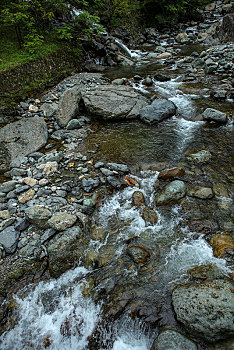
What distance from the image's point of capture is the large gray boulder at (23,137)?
638cm

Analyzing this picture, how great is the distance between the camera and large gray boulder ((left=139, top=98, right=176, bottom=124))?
776cm

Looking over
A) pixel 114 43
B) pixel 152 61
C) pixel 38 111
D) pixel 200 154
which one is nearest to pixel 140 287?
pixel 200 154

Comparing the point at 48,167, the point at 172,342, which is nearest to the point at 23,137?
the point at 48,167

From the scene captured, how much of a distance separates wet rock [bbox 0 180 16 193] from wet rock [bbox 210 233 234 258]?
4.78 metres

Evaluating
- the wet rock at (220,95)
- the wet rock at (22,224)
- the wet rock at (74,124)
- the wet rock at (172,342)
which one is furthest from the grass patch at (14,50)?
the wet rock at (172,342)

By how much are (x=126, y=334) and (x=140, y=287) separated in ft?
2.23

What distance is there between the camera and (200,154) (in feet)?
19.5

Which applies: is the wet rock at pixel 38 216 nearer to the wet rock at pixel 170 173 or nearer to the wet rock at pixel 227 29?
the wet rock at pixel 170 173

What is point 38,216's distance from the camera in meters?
4.24

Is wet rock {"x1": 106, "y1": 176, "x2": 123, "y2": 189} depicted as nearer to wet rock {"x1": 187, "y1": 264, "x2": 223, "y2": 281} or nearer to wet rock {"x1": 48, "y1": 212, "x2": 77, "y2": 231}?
wet rock {"x1": 48, "y1": 212, "x2": 77, "y2": 231}

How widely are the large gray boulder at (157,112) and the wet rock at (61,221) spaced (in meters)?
5.07

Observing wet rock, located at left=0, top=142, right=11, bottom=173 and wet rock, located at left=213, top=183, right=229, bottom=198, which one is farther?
wet rock, located at left=0, top=142, right=11, bottom=173

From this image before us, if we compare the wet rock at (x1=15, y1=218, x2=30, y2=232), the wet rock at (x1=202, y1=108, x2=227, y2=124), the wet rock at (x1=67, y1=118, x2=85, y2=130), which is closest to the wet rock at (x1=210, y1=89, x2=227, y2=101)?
the wet rock at (x1=202, y1=108, x2=227, y2=124)

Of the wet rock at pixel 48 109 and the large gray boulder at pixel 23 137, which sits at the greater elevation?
the wet rock at pixel 48 109
